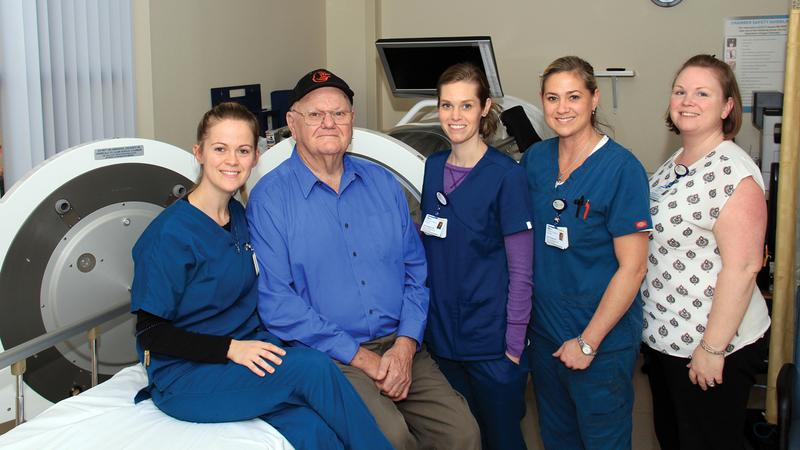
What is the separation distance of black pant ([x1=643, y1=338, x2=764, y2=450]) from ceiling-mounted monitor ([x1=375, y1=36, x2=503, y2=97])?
1720 millimetres

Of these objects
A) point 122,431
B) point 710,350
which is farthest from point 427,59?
point 122,431

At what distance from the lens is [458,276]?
1.95 meters

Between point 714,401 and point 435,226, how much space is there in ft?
2.81

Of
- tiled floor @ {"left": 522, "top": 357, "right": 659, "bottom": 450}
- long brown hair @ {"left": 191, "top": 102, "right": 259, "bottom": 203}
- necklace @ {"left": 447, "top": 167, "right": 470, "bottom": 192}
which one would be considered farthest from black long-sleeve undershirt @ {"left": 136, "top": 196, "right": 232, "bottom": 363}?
tiled floor @ {"left": 522, "top": 357, "right": 659, "bottom": 450}

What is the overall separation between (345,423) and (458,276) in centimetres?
54

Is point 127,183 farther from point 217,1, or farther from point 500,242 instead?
point 217,1

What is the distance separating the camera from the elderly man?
72.5 inches

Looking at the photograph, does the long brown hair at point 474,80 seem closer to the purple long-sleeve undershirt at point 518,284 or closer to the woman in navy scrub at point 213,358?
the purple long-sleeve undershirt at point 518,284

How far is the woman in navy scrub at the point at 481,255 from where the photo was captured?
1.89 m

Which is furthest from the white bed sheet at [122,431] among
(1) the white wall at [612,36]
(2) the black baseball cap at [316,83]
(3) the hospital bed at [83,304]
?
(1) the white wall at [612,36]

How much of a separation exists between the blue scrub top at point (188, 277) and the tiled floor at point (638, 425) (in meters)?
1.53

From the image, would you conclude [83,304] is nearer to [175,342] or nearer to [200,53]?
[175,342]

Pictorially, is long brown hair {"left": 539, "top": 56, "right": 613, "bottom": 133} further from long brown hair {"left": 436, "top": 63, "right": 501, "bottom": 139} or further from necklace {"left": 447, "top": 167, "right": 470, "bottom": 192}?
necklace {"left": 447, "top": 167, "right": 470, "bottom": 192}

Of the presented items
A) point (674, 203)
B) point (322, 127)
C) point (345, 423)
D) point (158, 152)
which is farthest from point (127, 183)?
point (674, 203)
